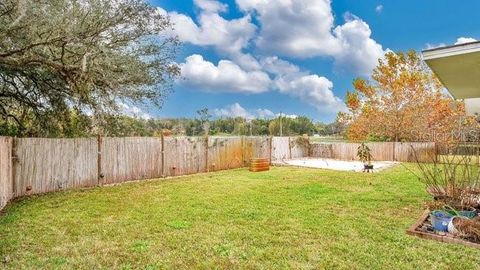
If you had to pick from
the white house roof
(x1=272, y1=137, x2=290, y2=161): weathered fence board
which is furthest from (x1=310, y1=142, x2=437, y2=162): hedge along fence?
the white house roof

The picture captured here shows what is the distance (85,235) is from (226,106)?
87.9 feet

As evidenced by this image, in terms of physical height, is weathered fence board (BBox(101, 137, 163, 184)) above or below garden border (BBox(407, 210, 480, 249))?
above

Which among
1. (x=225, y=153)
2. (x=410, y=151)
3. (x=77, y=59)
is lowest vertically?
(x=410, y=151)

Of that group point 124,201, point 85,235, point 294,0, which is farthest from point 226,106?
point 85,235

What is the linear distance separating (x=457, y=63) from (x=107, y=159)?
851 cm

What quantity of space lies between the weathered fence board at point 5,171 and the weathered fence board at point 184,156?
4750mm

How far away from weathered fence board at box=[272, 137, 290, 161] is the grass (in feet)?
27.7

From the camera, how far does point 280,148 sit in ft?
57.2

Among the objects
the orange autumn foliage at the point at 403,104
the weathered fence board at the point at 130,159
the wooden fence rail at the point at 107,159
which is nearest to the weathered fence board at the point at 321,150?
the orange autumn foliage at the point at 403,104

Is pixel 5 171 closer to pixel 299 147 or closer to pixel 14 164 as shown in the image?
pixel 14 164

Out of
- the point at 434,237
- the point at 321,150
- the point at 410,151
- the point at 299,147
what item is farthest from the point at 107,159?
the point at 410,151

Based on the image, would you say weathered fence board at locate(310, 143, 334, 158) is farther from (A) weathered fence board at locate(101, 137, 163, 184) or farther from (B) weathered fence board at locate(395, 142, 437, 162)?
(A) weathered fence board at locate(101, 137, 163, 184)

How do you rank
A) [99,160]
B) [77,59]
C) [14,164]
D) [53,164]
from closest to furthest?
[77,59]
[14,164]
[53,164]
[99,160]

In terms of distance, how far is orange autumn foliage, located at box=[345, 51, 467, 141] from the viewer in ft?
65.6
